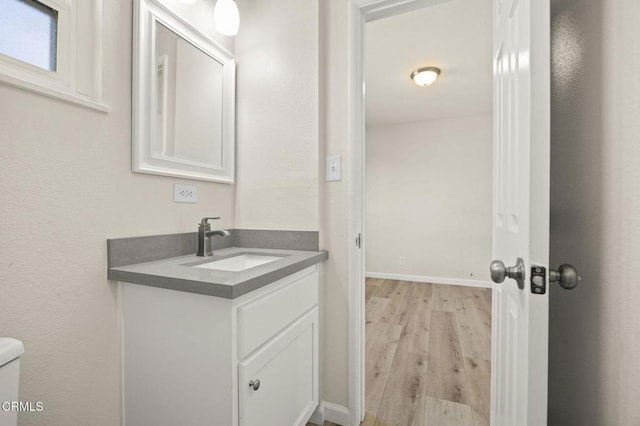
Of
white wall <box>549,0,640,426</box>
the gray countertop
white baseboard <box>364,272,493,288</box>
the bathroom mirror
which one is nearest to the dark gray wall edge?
the gray countertop

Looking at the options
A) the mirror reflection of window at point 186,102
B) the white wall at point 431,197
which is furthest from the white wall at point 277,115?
the white wall at point 431,197

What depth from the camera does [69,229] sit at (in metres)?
0.93

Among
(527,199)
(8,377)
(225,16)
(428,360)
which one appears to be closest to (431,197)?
(428,360)

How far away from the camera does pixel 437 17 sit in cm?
197

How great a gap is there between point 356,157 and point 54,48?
119cm

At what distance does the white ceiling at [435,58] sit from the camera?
198cm

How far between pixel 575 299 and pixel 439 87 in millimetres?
2874

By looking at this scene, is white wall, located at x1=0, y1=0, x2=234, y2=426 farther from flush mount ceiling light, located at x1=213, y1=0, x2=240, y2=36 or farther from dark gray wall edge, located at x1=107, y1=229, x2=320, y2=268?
flush mount ceiling light, located at x1=213, y1=0, x2=240, y2=36

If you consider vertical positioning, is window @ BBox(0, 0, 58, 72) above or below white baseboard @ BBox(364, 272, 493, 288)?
above

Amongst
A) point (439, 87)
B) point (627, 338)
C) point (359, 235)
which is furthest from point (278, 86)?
point (439, 87)

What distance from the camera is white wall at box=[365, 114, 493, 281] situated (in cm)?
390

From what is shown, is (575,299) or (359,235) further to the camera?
(359,235)

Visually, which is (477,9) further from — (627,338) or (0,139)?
(0,139)

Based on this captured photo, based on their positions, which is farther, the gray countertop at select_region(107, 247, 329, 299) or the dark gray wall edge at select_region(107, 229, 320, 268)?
the dark gray wall edge at select_region(107, 229, 320, 268)
